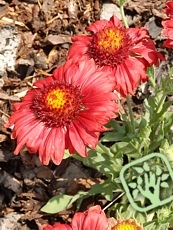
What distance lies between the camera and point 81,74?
232 cm

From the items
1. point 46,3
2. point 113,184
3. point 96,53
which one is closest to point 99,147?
point 113,184

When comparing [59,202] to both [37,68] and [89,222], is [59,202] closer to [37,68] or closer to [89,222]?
[89,222]

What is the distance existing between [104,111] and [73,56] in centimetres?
46

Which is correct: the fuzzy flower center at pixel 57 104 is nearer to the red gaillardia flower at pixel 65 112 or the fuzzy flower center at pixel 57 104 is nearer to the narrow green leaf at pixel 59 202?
the red gaillardia flower at pixel 65 112

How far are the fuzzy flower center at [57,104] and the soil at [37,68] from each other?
92 cm

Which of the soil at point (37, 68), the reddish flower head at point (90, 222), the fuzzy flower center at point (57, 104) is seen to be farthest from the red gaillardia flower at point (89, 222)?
the soil at point (37, 68)

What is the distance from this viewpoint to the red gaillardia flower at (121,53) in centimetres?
237

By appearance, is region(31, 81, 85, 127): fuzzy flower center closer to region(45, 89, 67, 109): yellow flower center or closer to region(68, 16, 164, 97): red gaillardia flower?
region(45, 89, 67, 109): yellow flower center

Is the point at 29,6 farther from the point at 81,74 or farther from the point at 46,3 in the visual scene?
the point at 81,74

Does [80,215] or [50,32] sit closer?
[80,215]

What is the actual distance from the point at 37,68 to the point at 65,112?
1319mm

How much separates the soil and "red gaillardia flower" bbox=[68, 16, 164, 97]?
87 cm

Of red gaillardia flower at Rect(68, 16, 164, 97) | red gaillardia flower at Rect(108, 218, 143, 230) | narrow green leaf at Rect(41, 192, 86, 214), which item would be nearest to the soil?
narrow green leaf at Rect(41, 192, 86, 214)

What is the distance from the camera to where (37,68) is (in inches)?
139
